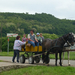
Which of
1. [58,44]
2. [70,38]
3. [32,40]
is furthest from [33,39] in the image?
[70,38]

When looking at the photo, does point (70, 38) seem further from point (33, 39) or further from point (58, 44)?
point (33, 39)

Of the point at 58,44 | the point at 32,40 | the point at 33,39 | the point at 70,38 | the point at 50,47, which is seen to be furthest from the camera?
the point at 33,39

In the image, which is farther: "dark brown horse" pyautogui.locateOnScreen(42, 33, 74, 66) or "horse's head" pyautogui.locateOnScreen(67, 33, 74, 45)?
"dark brown horse" pyautogui.locateOnScreen(42, 33, 74, 66)

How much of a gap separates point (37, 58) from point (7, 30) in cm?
10404

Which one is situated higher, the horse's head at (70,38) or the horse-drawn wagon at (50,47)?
the horse's head at (70,38)

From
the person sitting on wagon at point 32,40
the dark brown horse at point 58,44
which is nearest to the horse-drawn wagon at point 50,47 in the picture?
the dark brown horse at point 58,44

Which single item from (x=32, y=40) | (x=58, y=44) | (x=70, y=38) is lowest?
(x=58, y=44)

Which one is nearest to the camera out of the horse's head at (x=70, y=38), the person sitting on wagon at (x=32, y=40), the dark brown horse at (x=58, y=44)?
the horse's head at (x=70, y=38)

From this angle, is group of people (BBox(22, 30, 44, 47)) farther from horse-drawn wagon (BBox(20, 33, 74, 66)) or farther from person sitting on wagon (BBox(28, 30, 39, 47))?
Answer: horse-drawn wagon (BBox(20, 33, 74, 66))

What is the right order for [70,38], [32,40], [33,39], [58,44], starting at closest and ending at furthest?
[70,38] → [58,44] → [32,40] → [33,39]

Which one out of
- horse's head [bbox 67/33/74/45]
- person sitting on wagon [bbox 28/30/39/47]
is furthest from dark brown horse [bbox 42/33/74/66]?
person sitting on wagon [bbox 28/30/39/47]

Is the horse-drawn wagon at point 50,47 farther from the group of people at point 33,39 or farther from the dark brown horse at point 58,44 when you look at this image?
the group of people at point 33,39

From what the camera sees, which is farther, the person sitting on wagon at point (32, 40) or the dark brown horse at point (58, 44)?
the person sitting on wagon at point (32, 40)

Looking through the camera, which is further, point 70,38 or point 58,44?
point 58,44
